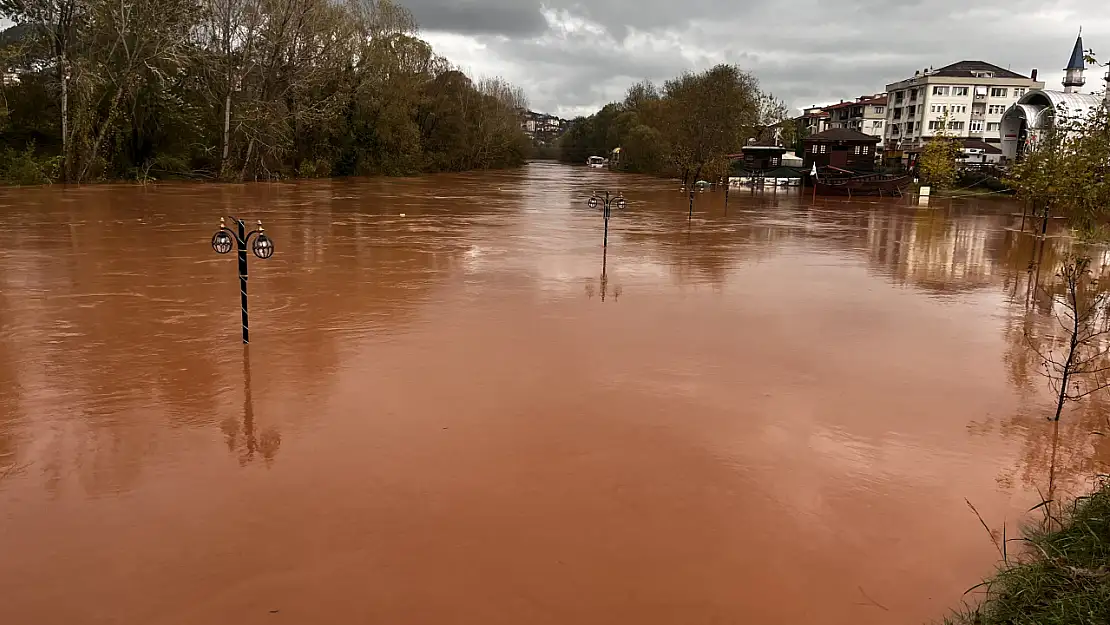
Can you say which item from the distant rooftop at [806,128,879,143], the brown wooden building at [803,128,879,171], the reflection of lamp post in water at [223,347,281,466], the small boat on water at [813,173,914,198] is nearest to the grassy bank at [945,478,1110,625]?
the reflection of lamp post in water at [223,347,281,466]

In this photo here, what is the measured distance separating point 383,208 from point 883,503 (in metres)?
28.2

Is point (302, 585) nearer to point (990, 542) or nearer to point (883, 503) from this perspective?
point (883, 503)

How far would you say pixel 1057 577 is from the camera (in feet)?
15.1

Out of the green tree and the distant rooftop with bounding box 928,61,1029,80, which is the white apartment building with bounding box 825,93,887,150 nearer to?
the distant rooftop with bounding box 928,61,1029,80

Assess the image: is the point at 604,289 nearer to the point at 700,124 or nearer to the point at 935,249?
the point at 935,249

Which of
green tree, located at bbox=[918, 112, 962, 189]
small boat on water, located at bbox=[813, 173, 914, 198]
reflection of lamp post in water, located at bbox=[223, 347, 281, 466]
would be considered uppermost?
green tree, located at bbox=[918, 112, 962, 189]

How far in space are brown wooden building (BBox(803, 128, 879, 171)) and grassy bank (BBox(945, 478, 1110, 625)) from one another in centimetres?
4582

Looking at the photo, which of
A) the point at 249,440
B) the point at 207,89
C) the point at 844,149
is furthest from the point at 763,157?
the point at 249,440

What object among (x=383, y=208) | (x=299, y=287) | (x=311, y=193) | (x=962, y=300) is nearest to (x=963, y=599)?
(x=962, y=300)

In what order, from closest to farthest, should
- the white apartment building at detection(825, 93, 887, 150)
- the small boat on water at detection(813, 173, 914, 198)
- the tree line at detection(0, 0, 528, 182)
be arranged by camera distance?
the tree line at detection(0, 0, 528, 182)
the small boat on water at detection(813, 173, 914, 198)
the white apartment building at detection(825, 93, 887, 150)

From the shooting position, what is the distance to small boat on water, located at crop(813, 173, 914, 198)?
42875mm

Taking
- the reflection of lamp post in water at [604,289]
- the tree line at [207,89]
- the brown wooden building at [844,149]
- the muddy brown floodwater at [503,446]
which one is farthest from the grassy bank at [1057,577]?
the brown wooden building at [844,149]

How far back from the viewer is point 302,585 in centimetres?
485

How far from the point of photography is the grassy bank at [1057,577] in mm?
4152
